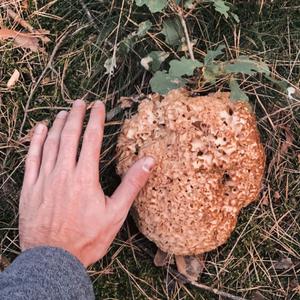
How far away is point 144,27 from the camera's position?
284 centimetres

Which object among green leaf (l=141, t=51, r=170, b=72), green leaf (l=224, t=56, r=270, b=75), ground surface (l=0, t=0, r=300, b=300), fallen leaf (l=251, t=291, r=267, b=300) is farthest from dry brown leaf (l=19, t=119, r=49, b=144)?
fallen leaf (l=251, t=291, r=267, b=300)

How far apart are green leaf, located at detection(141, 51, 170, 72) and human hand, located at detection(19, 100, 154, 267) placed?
34 cm

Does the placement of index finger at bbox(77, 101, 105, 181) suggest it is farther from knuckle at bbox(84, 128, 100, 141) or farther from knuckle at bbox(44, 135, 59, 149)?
knuckle at bbox(44, 135, 59, 149)

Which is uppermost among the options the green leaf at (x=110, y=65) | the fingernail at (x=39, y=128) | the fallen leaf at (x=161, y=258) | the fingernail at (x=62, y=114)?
the green leaf at (x=110, y=65)

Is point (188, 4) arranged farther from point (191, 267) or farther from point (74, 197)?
point (191, 267)

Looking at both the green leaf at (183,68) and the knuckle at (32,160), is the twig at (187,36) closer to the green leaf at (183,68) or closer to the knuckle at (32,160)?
the green leaf at (183,68)

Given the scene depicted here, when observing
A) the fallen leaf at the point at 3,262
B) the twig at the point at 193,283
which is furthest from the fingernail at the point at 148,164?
the fallen leaf at the point at 3,262

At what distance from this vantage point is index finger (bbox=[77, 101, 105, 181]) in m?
2.64

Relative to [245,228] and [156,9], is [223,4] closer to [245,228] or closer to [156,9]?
[156,9]

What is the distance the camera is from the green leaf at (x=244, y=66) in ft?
8.57

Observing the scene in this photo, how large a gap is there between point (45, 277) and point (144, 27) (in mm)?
1331

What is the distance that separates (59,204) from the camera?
8.59 ft

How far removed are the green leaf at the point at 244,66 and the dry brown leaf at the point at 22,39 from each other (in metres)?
1.16

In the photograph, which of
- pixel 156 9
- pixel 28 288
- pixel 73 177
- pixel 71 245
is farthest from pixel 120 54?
pixel 28 288
